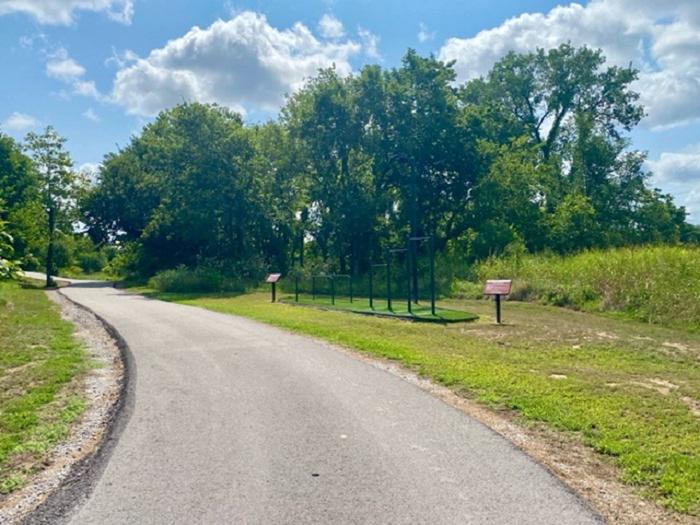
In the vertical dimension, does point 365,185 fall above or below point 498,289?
above

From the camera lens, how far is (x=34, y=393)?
23.4 feet

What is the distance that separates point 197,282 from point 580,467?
28.8 m

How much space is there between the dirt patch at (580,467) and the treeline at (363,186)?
20462mm

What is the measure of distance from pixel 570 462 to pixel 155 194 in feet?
140

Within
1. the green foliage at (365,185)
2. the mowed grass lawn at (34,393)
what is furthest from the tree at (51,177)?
the mowed grass lawn at (34,393)

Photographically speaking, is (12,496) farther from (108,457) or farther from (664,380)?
(664,380)

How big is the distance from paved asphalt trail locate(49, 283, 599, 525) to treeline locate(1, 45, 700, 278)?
1969 centimetres

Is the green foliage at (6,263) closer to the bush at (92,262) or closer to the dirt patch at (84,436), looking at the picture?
the dirt patch at (84,436)

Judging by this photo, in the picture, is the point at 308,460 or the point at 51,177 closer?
the point at 308,460

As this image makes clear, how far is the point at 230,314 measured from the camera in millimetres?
17547

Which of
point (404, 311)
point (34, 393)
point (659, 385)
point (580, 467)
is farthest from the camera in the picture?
point (404, 311)

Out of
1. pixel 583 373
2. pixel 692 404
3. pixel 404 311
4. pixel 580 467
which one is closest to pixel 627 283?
pixel 404 311

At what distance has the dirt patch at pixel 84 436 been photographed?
4.03 metres

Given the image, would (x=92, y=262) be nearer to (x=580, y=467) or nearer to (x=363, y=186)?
(x=363, y=186)
